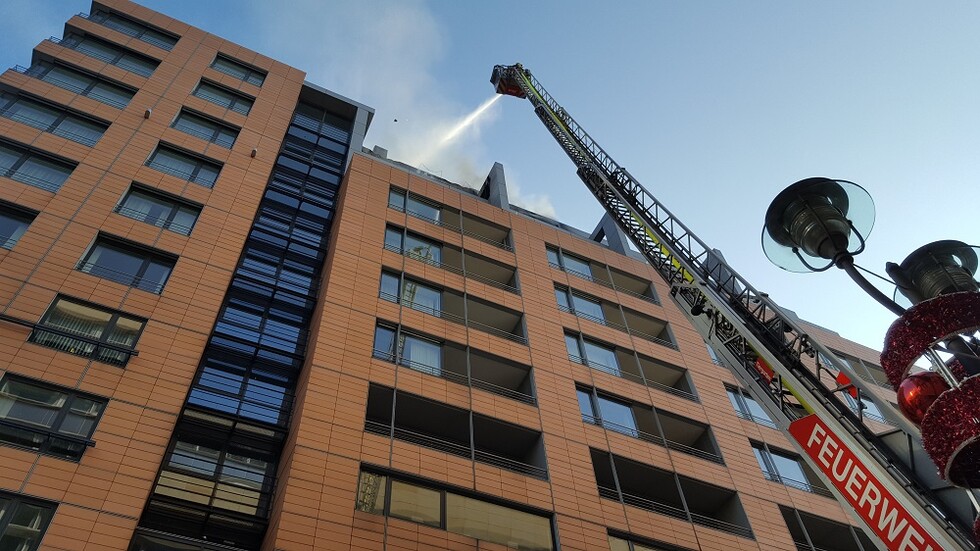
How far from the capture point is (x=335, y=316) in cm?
2344

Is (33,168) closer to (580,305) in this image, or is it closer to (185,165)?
(185,165)

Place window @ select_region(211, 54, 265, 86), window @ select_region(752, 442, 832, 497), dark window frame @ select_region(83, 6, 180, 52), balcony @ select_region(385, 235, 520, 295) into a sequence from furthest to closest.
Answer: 1. window @ select_region(211, 54, 265, 86)
2. dark window frame @ select_region(83, 6, 180, 52)
3. balcony @ select_region(385, 235, 520, 295)
4. window @ select_region(752, 442, 832, 497)

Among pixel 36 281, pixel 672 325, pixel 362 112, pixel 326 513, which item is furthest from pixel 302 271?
pixel 672 325

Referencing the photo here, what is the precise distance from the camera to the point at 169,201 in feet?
85.2

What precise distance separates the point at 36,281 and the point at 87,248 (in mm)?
2385

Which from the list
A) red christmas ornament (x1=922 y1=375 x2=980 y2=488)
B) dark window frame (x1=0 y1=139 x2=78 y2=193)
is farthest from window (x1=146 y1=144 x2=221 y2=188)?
red christmas ornament (x1=922 y1=375 x2=980 y2=488)

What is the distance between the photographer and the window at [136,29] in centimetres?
3503

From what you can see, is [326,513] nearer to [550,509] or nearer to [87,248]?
[550,509]

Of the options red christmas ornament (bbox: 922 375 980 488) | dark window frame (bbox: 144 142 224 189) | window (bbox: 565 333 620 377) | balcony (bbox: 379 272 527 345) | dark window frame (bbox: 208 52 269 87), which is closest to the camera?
red christmas ornament (bbox: 922 375 980 488)

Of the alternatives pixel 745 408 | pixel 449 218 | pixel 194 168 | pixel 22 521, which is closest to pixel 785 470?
pixel 745 408

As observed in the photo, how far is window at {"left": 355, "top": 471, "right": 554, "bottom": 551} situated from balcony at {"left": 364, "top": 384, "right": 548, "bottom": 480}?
1.79 metres

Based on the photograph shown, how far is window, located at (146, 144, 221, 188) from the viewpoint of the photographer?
90.2 ft

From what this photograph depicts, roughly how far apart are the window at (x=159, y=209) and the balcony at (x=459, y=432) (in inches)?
419

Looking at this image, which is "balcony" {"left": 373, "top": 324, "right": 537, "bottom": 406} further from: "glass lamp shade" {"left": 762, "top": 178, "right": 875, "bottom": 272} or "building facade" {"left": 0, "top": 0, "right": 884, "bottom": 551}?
"glass lamp shade" {"left": 762, "top": 178, "right": 875, "bottom": 272}
